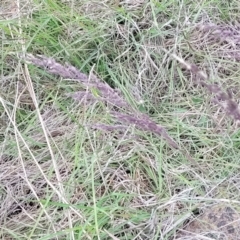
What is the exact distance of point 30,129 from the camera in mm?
1444

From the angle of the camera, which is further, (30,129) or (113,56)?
(113,56)

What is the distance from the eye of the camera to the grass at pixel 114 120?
49.4 inches

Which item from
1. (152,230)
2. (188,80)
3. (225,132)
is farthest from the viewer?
(188,80)

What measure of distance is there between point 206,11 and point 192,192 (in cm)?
62

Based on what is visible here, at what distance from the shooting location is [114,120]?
140 centimetres

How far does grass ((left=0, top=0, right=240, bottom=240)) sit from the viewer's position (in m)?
1.26

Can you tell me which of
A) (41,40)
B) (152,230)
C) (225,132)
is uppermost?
(41,40)

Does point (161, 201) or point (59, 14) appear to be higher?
point (59, 14)

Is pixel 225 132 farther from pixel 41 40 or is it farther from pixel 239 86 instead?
pixel 41 40

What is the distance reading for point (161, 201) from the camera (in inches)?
50.1

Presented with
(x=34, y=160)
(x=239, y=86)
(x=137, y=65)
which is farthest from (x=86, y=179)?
(x=239, y=86)

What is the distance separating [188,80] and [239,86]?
0.16 m

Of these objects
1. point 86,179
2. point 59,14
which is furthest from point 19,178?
point 59,14

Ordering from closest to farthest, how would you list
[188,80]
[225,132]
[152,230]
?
[152,230]
[225,132]
[188,80]
